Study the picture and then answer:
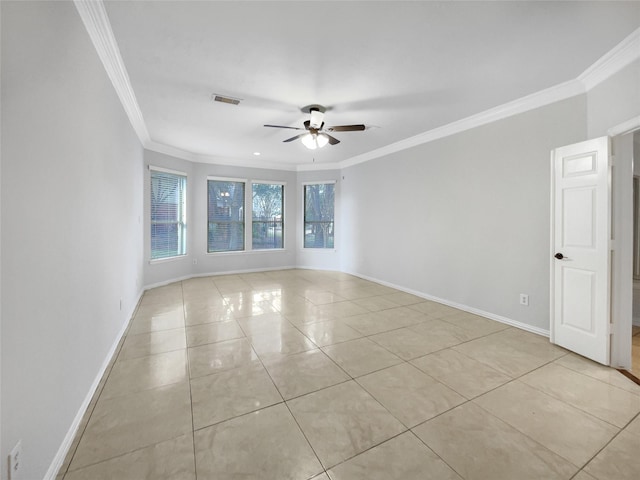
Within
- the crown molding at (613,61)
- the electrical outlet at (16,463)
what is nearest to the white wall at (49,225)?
the electrical outlet at (16,463)

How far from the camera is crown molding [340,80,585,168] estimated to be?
2.84 metres

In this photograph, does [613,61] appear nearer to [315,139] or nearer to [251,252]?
[315,139]

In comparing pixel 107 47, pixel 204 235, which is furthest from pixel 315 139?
pixel 204 235

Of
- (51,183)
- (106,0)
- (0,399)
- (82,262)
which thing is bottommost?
(0,399)

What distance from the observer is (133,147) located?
12.5 feet

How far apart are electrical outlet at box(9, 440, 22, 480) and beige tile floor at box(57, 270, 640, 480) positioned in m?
0.34

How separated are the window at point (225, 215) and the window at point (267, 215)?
0.35 m

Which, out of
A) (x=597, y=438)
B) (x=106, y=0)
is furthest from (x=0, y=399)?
(x=597, y=438)

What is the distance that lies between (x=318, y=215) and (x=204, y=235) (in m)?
2.87

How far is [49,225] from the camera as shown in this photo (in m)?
1.40

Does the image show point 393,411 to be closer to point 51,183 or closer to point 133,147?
point 51,183

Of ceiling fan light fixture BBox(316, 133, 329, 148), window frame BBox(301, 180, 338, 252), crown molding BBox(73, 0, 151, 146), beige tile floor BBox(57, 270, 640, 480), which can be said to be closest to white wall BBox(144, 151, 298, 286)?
window frame BBox(301, 180, 338, 252)

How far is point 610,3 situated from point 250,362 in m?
3.87

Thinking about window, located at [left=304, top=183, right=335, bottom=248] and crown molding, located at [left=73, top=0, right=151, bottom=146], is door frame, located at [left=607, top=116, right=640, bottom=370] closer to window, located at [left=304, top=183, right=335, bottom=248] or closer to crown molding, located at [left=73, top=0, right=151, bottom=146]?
crown molding, located at [left=73, top=0, right=151, bottom=146]
